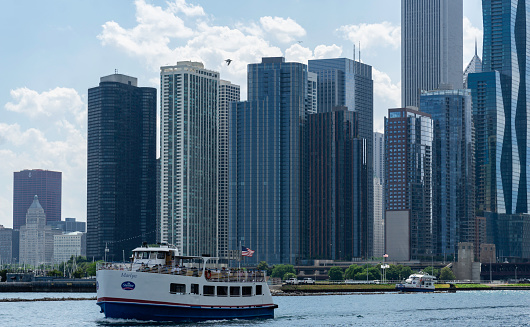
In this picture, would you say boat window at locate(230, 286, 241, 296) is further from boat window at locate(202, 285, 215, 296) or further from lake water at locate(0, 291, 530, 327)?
lake water at locate(0, 291, 530, 327)

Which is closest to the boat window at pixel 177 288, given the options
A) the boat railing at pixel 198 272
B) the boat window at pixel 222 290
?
the boat railing at pixel 198 272

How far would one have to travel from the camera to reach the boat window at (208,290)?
102256mm

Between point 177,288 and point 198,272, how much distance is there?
A: 3999 millimetres

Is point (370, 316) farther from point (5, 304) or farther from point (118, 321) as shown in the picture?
point (5, 304)

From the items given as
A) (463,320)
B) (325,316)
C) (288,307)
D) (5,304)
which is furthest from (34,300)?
(463,320)

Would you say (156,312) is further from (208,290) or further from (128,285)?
(208,290)

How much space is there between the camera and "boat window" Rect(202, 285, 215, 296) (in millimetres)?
102256

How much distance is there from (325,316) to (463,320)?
18867 mm

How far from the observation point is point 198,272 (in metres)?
102

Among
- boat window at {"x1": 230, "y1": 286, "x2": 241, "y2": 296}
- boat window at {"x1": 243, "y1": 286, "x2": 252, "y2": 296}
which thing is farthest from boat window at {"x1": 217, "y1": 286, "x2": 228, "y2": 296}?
boat window at {"x1": 243, "y1": 286, "x2": 252, "y2": 296}

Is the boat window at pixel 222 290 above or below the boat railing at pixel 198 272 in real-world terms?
below

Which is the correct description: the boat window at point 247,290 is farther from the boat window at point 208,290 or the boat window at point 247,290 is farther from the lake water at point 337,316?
the boat window at point 208,290

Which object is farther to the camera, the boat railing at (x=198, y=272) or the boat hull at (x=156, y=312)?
the boat railing at (x=198, y=272)

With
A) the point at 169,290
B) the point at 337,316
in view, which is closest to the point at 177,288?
the point at 169,290
